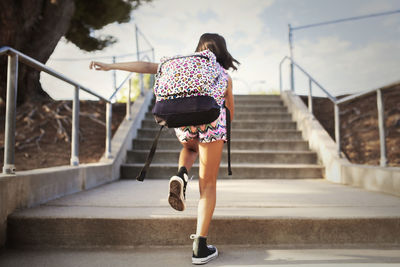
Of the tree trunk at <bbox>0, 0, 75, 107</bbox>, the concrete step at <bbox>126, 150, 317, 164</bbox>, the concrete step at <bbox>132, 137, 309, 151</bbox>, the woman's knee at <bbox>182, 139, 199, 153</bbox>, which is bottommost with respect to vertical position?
the concrete step at <bbox>126, 150, 317, 164</bbox>

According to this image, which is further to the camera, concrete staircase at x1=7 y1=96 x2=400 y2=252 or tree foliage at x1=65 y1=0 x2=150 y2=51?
tree foliage at x1=65 y1=0 x2=150 y2=51

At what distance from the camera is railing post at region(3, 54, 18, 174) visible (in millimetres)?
1900

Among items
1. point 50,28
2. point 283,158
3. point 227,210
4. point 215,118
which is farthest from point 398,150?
point 50,28

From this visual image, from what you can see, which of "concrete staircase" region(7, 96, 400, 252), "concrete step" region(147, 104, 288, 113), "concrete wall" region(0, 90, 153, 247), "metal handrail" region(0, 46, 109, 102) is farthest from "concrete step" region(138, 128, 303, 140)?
"concrete staircase" region(7, 96, 400, 252)

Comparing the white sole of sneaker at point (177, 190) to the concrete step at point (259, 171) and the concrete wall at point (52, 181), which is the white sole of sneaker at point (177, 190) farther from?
the concrete step at point (259, 171)

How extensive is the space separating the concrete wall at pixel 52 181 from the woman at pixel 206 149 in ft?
3.30

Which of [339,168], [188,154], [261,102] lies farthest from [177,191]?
[261,102]

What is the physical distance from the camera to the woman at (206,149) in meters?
1.54

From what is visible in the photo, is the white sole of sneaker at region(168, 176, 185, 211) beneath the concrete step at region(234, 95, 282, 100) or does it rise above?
beneath

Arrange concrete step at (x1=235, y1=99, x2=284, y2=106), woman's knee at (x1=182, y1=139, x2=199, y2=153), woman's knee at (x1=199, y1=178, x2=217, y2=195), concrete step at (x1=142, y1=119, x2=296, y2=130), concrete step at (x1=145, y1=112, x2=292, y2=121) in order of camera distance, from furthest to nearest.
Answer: concrete step at (x1=235, y1=99, x2=284, y2=106) → concrete step at (x1=145, y1=112, x2=292, y2=121) → concrete step at (x1=142, y1=119, x2=296, y2=130) → woman's knee at (x1=182, y1=139, x2=199, y2=153) → woman's knee at (x1=199, y1=178, x2=217, y2=195)

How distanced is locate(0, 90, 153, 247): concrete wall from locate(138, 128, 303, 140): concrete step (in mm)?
657

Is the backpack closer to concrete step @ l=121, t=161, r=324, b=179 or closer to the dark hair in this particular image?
the dark hair

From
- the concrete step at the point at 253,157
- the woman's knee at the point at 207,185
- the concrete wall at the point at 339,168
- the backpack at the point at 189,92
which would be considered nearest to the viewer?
the backpack at the point at 189,92

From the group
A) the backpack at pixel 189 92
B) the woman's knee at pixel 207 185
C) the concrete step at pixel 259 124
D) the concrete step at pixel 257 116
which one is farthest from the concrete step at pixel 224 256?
the concrete step at pixel 257 116
